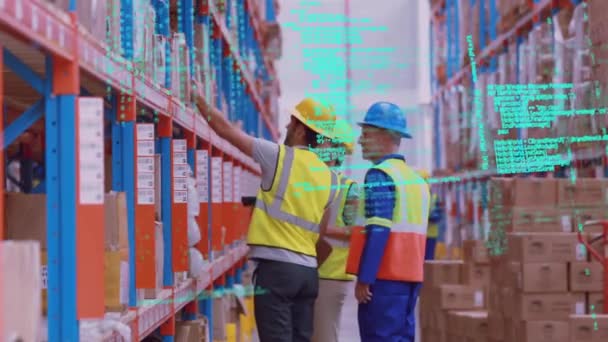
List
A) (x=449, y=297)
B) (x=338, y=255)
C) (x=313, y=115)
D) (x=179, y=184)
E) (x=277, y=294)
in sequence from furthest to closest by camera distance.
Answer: (x=449, y=297) < (x=338, y=255) < (x=313, y=115) < (x=277, y=294) < (x=179, y=184)

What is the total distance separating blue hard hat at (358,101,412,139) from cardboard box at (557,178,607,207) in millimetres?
1727

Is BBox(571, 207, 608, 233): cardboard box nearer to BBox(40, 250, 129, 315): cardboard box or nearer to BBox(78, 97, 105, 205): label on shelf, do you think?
BBox(40, 250, 129, 315): cardboard box

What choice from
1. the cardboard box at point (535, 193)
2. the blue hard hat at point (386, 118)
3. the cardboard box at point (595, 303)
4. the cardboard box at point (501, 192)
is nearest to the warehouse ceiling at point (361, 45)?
the cardboard box at point (501, 192)

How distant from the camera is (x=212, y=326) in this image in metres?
6.10

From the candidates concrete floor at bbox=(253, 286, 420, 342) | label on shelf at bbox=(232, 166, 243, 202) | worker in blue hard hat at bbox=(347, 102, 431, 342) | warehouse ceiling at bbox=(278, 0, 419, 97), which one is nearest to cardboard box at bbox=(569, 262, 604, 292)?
worker in blue hard hat at bbox=(347, 102, 431, 342)

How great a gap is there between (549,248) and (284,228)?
241cm

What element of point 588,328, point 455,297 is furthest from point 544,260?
point 455,297

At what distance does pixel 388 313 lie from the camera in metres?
5.05

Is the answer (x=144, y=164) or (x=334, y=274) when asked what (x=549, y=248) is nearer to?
(x=334, y=274)

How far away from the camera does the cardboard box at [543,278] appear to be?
628 cm

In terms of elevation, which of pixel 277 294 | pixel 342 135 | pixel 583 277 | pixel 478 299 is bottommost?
pixel 478 299

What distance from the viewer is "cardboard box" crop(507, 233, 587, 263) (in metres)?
6.32

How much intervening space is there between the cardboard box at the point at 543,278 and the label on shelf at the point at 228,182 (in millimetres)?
1920

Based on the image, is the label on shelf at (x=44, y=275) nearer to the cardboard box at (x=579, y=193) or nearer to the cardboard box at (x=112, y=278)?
the cardboard box at (x=112, y=278)
